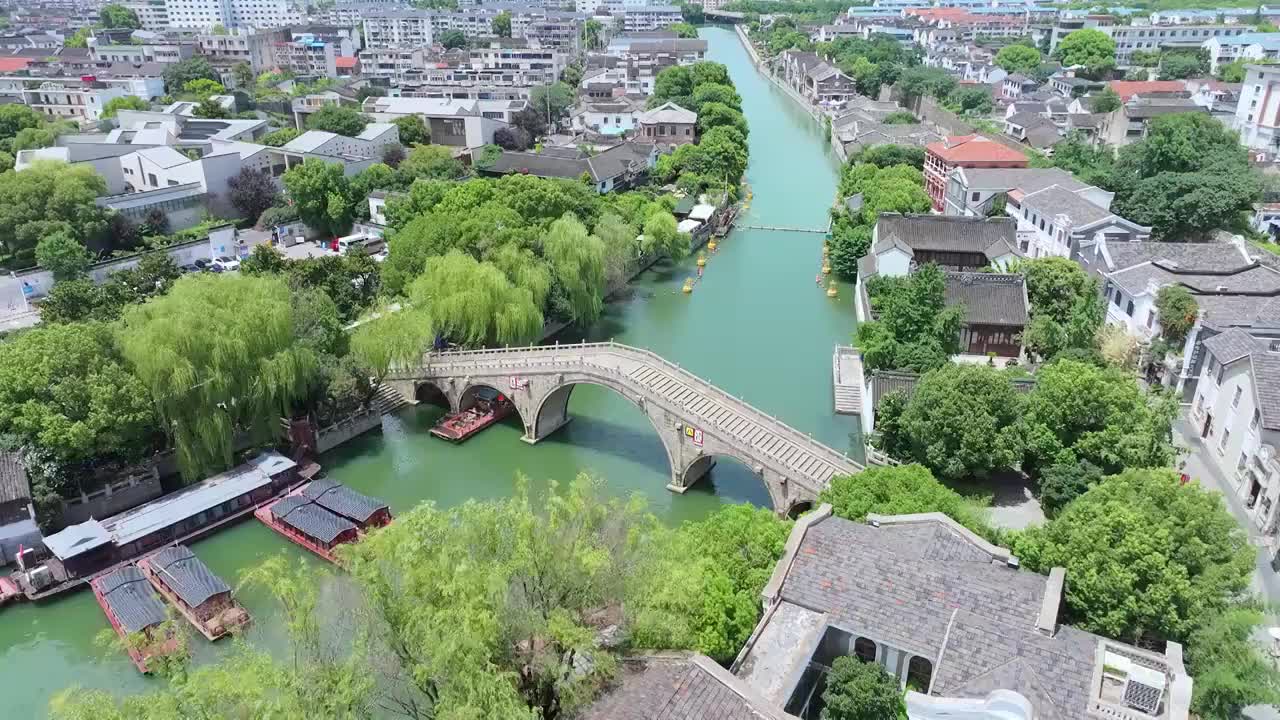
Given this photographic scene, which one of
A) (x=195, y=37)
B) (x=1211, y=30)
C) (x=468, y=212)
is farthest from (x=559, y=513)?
(x=1211, y=30)

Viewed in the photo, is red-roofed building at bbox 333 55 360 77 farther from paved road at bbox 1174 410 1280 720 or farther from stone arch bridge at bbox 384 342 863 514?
paved road at bbox 1174 410 1280 720

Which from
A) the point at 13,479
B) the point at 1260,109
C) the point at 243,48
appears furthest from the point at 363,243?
the point at 243,48

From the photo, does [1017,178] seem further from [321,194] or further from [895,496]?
[321,194]

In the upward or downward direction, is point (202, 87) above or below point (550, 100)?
above

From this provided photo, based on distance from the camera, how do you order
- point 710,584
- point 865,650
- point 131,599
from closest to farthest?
1. point 865,650
2. point 710,584
3. point 131,599

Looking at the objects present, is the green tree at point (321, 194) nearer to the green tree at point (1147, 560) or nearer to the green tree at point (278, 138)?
the green tree at point (278, 138)

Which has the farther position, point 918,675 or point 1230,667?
point 918,675

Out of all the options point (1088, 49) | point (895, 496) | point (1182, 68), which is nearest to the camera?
point (895, 496)

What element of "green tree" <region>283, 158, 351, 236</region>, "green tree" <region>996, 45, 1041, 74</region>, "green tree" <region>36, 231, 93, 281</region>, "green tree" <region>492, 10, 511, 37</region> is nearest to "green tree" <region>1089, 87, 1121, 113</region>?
"green tree" <region>996, 45, 1041, 74</region>

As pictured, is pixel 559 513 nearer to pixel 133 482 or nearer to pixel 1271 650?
pixel 1271 650
